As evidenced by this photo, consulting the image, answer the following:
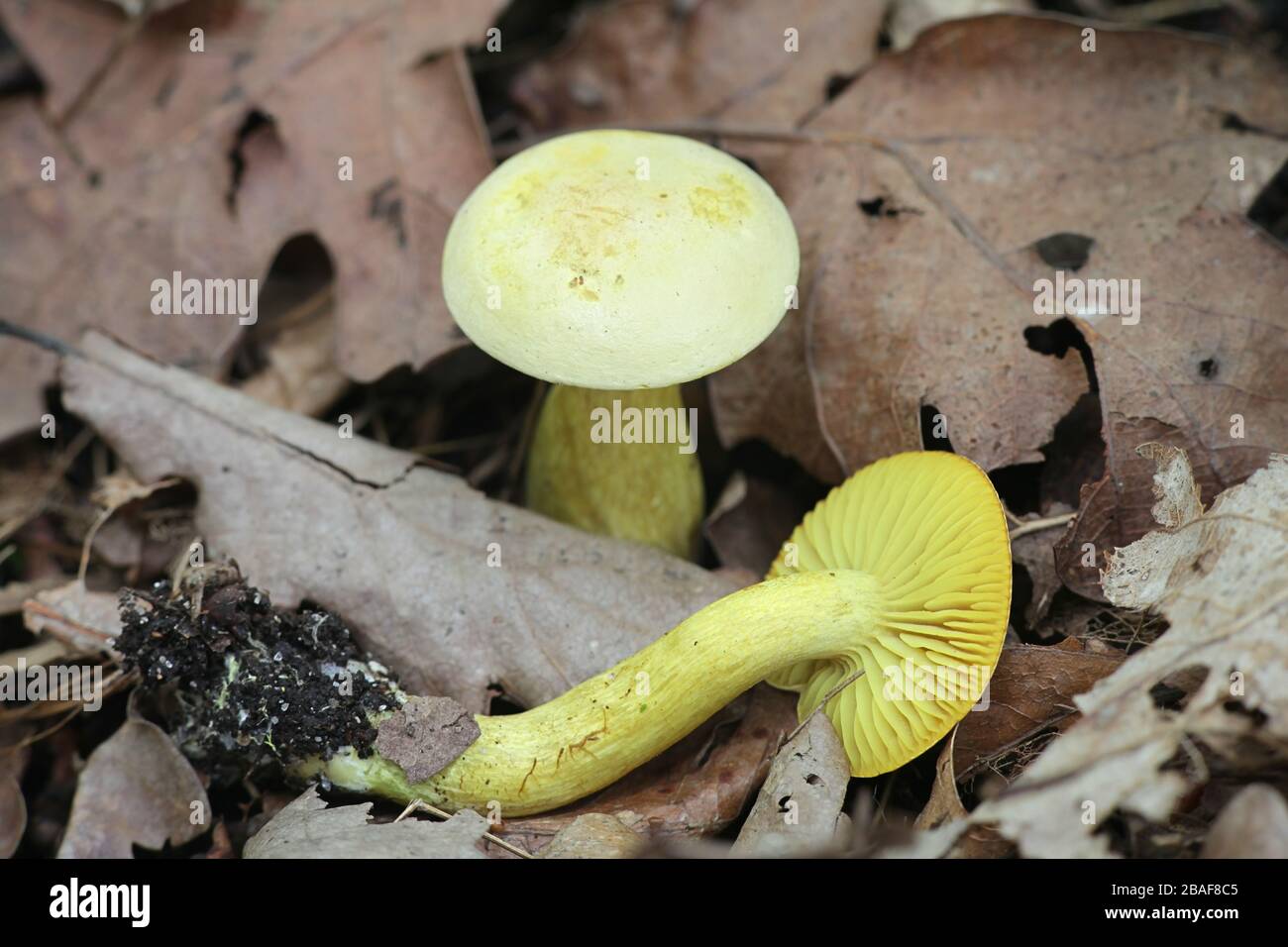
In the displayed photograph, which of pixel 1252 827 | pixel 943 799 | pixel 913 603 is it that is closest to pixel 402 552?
pixel 913 603

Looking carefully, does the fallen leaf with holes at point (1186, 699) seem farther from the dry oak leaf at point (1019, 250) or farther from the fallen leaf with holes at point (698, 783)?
the fallen leaf with holes at point (698, 783)

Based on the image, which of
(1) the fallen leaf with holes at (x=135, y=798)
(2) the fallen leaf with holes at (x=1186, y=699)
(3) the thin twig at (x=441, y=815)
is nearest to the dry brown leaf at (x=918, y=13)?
(2) the fallen leaf with holes at (x=1186, y=699)

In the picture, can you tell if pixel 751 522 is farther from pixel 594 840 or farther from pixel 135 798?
pixel 135 798

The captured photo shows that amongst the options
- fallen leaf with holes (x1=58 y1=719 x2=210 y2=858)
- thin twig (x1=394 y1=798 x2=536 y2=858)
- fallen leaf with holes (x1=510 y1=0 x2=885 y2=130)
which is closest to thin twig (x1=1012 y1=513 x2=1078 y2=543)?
thin twig (x1=394 y1=798 x2=536 y2=858)

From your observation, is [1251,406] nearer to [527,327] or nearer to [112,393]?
[527,327]

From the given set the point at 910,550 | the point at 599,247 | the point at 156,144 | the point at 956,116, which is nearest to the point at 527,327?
the point at 599,247

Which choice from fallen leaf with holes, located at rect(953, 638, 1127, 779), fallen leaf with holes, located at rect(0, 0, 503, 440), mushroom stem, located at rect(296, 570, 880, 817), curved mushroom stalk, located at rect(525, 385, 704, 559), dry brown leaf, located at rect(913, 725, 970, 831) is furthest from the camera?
fallen leaf with holes, located at rect(0, 0, 503, 440)

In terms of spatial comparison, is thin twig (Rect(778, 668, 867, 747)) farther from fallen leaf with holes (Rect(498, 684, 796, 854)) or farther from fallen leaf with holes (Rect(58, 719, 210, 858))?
fallen leaf with holes (Rect(58, 719, 210, 858))
